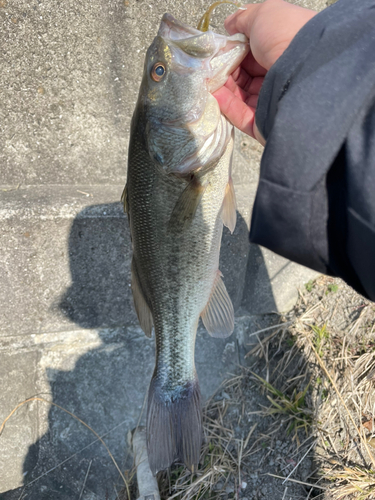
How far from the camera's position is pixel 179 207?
1.47 meters

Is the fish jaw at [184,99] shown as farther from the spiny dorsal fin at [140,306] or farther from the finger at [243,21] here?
the spiny dorsal fin at [140,306]

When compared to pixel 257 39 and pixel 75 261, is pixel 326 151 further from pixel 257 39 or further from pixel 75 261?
pixel 75 261

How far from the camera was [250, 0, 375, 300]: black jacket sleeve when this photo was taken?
96 centimetres

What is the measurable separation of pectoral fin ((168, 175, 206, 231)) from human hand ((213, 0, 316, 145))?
42 centimetres

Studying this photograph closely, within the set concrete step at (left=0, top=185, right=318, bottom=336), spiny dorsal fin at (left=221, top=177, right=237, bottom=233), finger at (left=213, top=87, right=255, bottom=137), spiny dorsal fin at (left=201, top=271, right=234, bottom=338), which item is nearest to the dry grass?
concrete step at (left=0, top=185, right=318, bottom=336)

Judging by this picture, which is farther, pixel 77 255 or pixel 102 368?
pixel 102 368

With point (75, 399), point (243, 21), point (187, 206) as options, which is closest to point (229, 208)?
point (187, 206)

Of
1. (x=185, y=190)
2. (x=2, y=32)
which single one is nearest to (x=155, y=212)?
(x=185, y=190)

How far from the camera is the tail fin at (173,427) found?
1.72m

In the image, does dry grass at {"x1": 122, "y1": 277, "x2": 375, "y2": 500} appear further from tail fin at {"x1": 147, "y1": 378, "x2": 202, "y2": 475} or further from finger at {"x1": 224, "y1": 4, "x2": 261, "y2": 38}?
finger at {"x1": 224, "y1": 4, "x2": 261, "y2": 38}

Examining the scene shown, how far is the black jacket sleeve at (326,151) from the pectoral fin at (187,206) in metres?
0.38

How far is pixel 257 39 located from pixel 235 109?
1.02 feet

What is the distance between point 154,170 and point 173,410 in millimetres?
1235

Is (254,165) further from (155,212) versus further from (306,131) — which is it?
(306,131)
